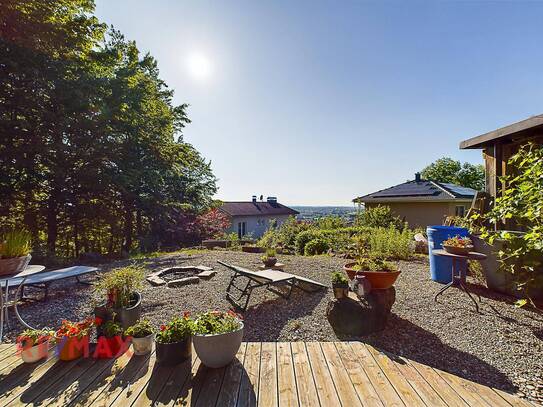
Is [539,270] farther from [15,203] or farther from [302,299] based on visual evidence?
[15,203]

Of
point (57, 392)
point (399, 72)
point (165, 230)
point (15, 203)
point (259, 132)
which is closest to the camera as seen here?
point (57, 392)

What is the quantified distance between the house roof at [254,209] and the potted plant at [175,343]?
2078 cm

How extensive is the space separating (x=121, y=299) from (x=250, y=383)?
Result: 1567 mm

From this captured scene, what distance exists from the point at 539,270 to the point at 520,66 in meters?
4.41

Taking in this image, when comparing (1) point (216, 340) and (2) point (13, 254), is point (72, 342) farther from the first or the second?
(1) point (216, 340)

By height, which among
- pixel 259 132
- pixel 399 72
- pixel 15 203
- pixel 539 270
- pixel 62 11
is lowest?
pixel 539 270

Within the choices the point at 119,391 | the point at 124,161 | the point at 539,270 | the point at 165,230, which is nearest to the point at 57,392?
the point at 119,391

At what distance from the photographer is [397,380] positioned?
1.99 m

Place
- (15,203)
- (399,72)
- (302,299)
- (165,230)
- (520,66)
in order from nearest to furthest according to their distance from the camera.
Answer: (302,299) < (520,66) < (399,72) < (15,203) < (165,230)

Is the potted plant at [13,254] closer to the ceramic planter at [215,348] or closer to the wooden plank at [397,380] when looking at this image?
the ceramic planter at [215,348]

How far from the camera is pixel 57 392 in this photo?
1.81 m

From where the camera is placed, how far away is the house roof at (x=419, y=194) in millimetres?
12193

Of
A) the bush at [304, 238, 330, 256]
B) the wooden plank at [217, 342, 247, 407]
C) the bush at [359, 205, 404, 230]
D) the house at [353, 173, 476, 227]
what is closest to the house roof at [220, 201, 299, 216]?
the house at [353, 173, 476, 227]

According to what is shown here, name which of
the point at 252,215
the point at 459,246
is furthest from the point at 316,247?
the point at 252,215
